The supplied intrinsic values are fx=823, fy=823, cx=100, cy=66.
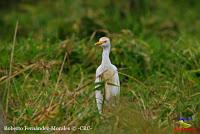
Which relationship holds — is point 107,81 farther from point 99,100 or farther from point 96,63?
point 96,63

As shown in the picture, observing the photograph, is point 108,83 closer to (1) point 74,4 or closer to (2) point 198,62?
(2) point 198,62

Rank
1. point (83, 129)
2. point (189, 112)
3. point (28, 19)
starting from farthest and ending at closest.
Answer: point (28, 19) < point (189, 112) < point (83, 129)

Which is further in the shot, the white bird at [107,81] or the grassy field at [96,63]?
the grassy field at [96,63]

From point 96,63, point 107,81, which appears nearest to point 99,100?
point 107,81

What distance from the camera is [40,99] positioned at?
6.51 m

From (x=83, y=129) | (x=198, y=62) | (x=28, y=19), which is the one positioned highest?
(x=28, y=19)

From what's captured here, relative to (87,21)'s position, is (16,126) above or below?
below

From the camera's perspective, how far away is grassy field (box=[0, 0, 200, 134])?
19.9 ft

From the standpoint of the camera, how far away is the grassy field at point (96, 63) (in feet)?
19.9

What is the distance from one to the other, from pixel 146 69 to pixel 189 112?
1.99m

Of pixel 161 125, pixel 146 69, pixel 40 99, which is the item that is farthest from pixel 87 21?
pixel 161 125

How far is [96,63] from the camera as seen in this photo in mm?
8180

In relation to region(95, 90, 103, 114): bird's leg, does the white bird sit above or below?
above

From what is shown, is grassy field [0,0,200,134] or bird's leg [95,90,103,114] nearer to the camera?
bird's leg [95,90,103,114]
